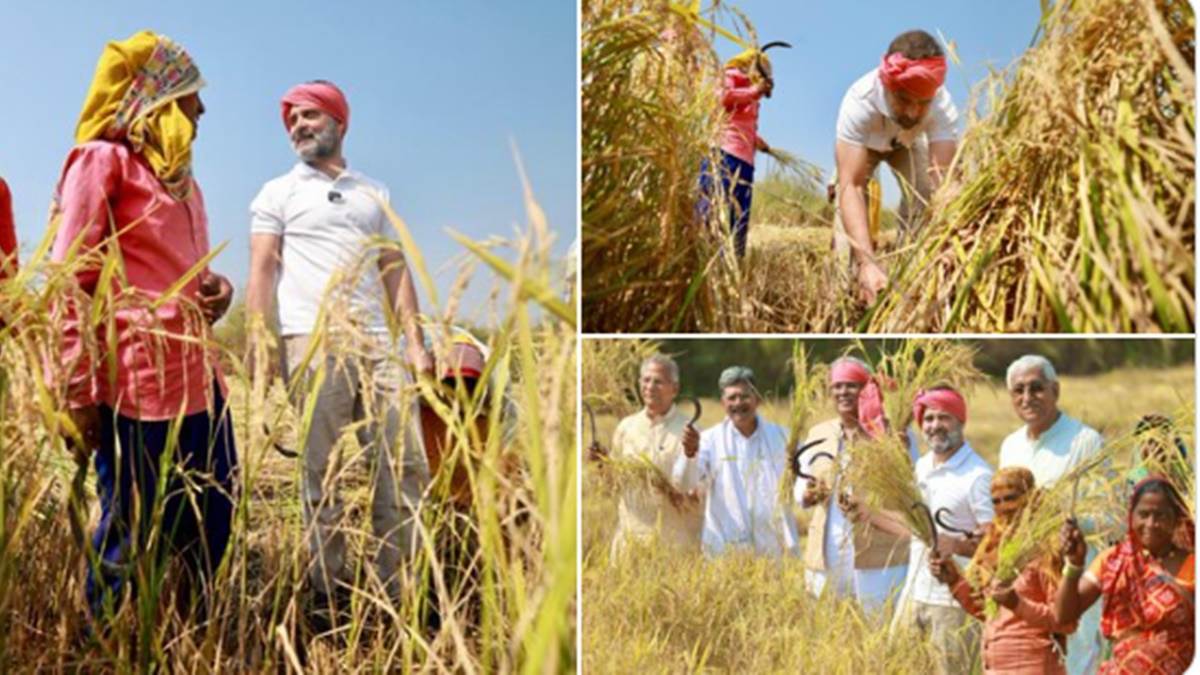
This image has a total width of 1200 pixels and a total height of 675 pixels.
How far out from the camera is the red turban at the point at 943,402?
1.81m

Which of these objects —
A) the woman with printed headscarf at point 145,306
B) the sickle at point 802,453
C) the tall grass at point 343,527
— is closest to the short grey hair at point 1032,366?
the sickle at point 802,453

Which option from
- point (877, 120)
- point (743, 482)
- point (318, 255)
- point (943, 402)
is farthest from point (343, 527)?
point (877, 120)

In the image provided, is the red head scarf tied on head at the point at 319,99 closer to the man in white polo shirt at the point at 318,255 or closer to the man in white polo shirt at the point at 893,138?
the man in white polo shirt at the point at 318,255

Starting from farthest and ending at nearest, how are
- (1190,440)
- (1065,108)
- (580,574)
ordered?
(580,574)
(1190,440)
(1065,108)

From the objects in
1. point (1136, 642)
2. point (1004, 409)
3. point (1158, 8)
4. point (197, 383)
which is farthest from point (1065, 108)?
point (197, 383)

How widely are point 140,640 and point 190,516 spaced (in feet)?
0.98

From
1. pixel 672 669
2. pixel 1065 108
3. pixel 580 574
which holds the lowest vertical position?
pixel 672 669

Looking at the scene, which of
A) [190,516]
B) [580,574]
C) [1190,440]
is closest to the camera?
[1190,440]

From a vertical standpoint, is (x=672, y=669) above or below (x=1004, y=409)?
below

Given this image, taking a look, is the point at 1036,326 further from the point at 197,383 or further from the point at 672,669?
the point at 197,383

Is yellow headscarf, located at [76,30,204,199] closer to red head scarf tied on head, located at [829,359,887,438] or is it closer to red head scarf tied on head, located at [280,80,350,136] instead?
red head scarf tied on head, located at [280,80,350,136]

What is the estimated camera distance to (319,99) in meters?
2.54

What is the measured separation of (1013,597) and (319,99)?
156 centimetres

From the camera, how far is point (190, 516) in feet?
6.97
